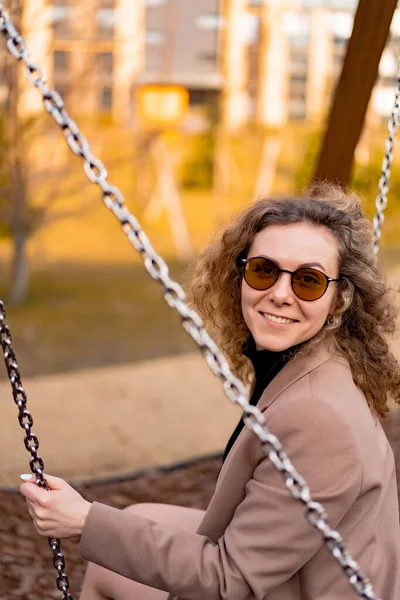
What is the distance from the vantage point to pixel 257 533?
1440 mm

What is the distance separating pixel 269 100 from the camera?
55.3 ft

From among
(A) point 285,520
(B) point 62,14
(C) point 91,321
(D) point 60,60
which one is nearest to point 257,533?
(A) point 285,520

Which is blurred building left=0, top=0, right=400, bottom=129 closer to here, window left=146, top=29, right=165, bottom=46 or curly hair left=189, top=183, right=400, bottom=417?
window left=146, top=29, right=165, bottom=46

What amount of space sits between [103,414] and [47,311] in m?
4.44

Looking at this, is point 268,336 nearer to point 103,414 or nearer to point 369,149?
point 103,414

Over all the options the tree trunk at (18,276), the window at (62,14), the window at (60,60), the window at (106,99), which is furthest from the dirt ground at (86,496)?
the window at (106,99)

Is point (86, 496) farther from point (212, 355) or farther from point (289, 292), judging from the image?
point (212, 355)

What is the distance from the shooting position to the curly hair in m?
1.65

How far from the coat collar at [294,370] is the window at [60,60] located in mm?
9438

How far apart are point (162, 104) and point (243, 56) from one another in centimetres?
425

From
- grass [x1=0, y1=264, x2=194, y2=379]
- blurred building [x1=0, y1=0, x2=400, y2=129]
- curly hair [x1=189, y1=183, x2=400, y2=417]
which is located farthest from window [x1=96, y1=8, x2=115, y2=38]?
curly hair [x1=189, y1=183, x2=400, y2=417]

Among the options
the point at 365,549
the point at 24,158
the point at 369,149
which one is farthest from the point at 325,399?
the point at 369,149

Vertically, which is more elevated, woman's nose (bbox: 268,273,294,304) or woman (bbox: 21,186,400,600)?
woman's nose (bbox: 268,273,294,304)

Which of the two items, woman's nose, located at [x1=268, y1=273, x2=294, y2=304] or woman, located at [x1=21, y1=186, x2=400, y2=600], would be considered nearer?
woman, located at [x1=21, y1=186, x2=400, y2=600]
